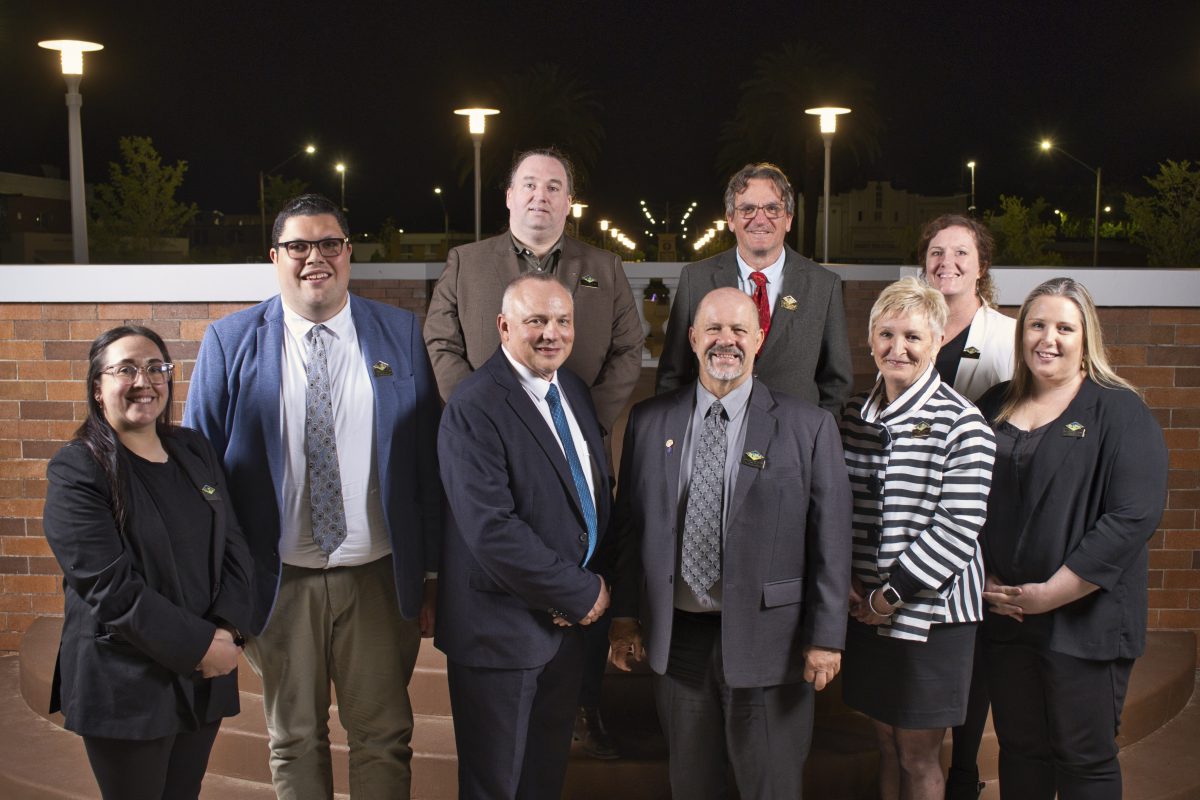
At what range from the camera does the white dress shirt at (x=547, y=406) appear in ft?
9.25

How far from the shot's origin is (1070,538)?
2.83 m

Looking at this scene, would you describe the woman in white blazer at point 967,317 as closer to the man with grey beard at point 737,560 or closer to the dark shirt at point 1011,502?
the dark shirt at point 1011,502

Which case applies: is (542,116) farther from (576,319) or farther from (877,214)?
(877,214)

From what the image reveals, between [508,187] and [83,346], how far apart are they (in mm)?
2471

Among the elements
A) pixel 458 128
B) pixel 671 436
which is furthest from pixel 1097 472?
pixel 458 128

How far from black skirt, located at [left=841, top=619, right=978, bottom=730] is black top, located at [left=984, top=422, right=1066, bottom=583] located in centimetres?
20

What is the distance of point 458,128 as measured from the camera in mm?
34656

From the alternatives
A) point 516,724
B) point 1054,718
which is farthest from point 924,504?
point 516,724

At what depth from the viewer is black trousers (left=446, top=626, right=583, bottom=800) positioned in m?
2.81

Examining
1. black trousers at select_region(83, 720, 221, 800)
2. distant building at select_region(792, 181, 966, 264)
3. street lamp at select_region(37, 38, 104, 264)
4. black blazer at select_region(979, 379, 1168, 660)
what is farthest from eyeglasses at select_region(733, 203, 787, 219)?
distant building at select_region(792, 181, 966, 264)

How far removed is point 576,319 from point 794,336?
0.69m

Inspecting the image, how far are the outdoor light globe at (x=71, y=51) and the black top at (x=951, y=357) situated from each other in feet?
28.1

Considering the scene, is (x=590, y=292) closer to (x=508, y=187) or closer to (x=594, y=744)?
(x=508, y=187)

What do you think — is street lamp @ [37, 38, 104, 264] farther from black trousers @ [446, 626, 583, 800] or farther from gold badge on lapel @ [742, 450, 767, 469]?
gold badge on lapel @ [742, 450, 767, 469]
